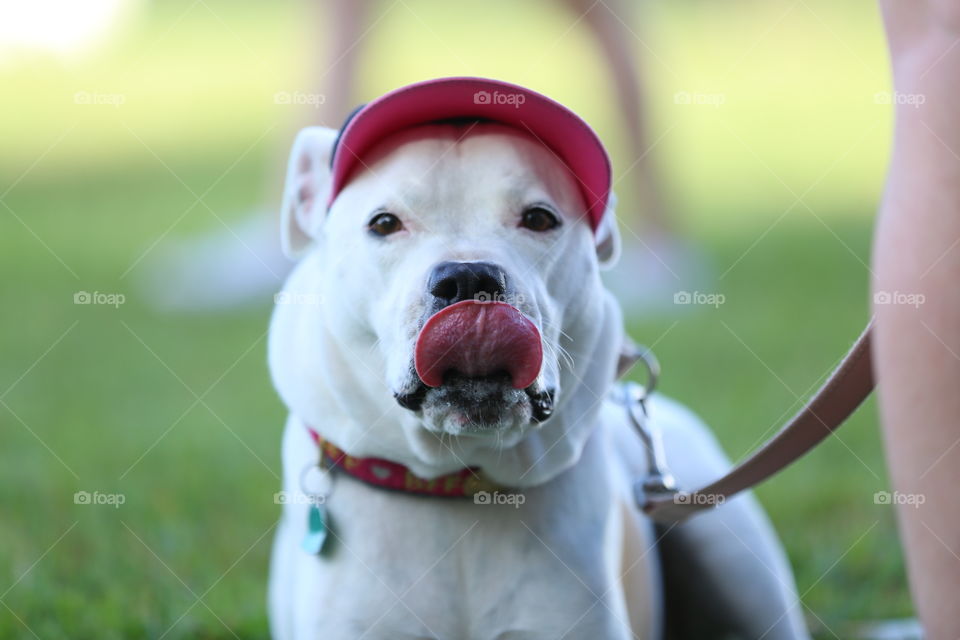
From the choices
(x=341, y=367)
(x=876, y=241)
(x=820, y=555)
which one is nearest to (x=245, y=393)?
(x=820, y=555)

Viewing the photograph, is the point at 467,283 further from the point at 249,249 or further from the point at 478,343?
the point at 249,249

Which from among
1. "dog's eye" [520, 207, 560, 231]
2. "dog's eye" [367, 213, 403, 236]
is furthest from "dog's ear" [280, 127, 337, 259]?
"dog's eye" [520, 207, 560, 231]

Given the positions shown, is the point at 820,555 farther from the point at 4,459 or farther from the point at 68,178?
the point at 68,178

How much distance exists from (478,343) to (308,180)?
718 mm

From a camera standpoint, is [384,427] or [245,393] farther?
[245,393]

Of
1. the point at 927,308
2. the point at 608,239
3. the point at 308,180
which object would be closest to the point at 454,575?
the point at 608,239

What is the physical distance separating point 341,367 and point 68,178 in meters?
8.49

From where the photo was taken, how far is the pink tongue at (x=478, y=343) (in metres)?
1.97

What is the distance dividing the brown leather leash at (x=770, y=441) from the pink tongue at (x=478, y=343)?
1.96 feet

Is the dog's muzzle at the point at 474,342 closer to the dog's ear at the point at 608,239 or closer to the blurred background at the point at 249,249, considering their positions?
the dog's ear at the point at 608,239

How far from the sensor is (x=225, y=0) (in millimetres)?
13141

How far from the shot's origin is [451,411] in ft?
6.71

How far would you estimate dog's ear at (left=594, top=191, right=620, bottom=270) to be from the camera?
2.42 metres

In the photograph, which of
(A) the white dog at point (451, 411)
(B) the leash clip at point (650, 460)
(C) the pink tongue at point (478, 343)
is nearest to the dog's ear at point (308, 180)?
(A) the white dog at point (451, 411)
